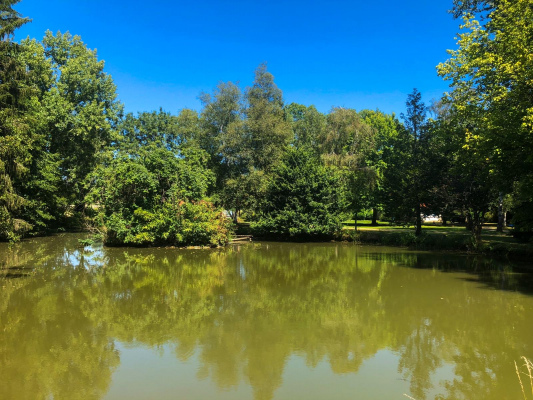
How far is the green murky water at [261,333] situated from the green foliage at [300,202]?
12784 millimetres

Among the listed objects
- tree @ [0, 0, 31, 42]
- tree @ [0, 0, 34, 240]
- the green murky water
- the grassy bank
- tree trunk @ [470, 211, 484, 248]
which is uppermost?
tree @ [0, 0, 31, 42]

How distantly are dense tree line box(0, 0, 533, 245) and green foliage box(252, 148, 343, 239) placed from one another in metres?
0.11

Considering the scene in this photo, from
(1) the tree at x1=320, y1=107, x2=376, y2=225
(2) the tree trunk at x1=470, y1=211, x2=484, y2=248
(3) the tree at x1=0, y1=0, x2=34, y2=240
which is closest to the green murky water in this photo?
(3) the tree at x1=0, y1=0, x2=34, y2=240

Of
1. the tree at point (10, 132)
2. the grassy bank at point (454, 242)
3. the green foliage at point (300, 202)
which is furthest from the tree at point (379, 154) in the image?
the tree at point (10, 132)

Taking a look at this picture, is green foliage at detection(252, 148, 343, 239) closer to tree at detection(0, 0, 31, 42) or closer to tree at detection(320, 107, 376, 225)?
tree at detection(320, 107, 376, 225)

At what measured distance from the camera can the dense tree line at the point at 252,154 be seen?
15.3m

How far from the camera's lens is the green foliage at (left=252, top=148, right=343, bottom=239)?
29.8 meters

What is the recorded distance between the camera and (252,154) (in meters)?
34.9

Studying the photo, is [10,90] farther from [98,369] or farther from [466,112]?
[466,112]

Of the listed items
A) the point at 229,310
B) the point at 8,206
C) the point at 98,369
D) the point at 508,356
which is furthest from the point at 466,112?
the point at 8,206

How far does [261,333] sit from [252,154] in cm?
2737

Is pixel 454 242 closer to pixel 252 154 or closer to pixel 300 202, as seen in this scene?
pixel 300 202

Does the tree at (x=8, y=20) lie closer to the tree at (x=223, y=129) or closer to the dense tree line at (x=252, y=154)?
the dense tree line at (x=252, y=154)

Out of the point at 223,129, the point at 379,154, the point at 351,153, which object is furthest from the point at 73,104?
the point at 379,154
